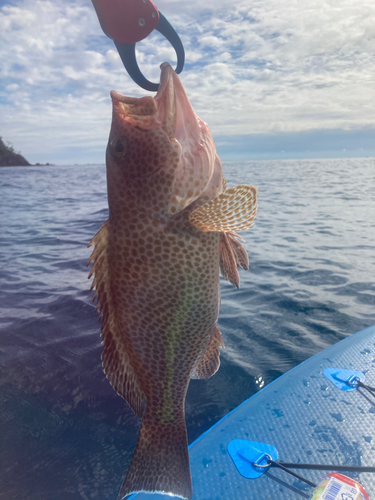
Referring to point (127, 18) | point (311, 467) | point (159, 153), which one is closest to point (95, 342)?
point (311, 467)

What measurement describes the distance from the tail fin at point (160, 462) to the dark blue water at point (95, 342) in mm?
1981

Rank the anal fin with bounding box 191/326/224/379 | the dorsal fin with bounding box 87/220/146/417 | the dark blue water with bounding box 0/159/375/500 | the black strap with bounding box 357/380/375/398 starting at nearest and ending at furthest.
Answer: the dorsal fin with bounding box 87/220/146/417, the anal fin with bounding box 191/326/224/379, the dark blue water with bounding box 0/159/375/500, the black strap with bounding box 357/380/375/398

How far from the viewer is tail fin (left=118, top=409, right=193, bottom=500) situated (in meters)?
2.15

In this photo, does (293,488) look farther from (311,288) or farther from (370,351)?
(311,288)

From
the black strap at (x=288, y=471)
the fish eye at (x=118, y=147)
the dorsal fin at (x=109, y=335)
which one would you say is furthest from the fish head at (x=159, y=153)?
the black strap at (x=288, y=471)

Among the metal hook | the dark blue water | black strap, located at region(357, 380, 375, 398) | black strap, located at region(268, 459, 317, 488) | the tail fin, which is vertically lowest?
the dark blue water

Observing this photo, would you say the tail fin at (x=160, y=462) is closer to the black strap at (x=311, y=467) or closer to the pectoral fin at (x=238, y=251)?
the pectoral fin at (x=238, y=251)

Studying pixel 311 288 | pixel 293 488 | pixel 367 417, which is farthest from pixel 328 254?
pixel 293 488

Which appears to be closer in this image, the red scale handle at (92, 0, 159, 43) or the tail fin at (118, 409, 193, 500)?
the red scale handle at (92, 0, 159, 43)

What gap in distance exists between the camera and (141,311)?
2053 mm

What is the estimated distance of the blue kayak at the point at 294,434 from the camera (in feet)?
10.4

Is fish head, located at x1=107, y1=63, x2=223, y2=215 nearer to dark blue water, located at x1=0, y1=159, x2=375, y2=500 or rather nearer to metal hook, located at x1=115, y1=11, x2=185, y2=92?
metal hook, located at x1=115, y1=11, x2=185, y2=92

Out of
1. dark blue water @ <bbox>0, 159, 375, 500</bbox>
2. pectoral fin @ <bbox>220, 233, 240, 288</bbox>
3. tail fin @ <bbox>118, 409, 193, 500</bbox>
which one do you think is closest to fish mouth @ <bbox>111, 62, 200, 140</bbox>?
pectoral fin @ <bbox>220, 233, 240, 288</bbox>

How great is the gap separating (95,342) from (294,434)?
3.65 meters
